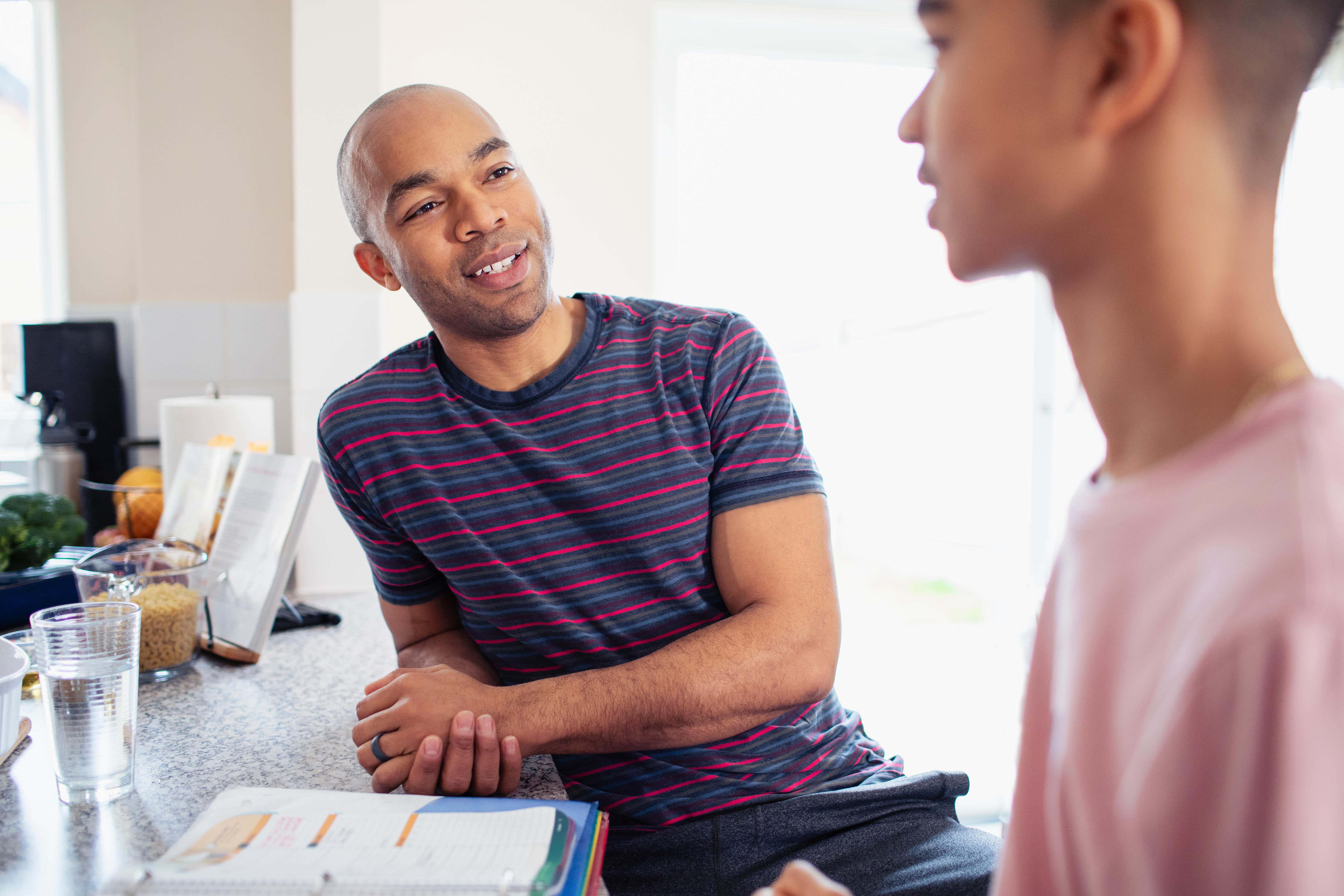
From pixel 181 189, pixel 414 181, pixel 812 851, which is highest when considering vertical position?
pixel 181 189

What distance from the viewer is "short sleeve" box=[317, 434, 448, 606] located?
42.0 inches

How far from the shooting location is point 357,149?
110 centimetres

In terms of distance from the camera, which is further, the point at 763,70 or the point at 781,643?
the point at 763,70

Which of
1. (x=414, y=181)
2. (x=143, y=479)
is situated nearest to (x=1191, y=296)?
(x=414, y=181)

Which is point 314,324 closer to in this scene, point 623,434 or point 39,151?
point 623,434

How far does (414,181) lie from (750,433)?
50cm

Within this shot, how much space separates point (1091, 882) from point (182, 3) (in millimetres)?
2288

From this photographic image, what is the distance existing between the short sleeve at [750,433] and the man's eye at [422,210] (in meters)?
0.38

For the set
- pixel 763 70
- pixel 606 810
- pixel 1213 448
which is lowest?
pixel 606 810

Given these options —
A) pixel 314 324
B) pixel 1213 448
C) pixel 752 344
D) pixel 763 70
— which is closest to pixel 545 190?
pixel 314 324

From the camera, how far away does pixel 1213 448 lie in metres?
0.32

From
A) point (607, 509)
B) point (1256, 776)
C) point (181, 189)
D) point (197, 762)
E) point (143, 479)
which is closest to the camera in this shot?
point (1256, 776)

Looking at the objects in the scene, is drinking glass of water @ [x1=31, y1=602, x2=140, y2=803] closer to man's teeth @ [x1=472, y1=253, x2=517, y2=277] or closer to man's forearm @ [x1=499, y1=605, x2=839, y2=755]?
man's forearm @ [x1=499, y1=605, x2=839, y2=755]

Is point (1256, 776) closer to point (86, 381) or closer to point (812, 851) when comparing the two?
point (812, 851)
